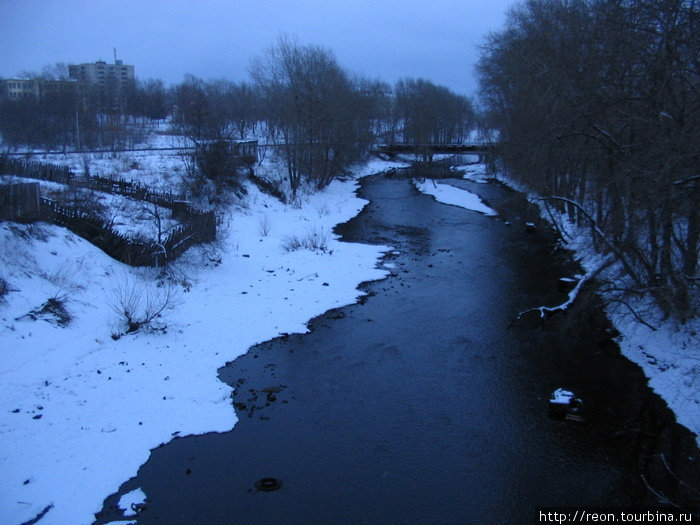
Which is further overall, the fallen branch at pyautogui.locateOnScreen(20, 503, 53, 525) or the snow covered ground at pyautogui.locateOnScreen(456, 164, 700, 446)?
the snow covered ground at pyautogui.locateOnScreen(456, 164, 700, 446)

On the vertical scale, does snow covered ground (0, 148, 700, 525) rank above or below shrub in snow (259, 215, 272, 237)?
below

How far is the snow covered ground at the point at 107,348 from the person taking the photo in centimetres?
839

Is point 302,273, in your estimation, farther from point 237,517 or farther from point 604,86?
point 237,517

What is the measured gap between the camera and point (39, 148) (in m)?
45.5

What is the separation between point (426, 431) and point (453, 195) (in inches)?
1404

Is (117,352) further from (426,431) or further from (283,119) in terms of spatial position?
(283,119)

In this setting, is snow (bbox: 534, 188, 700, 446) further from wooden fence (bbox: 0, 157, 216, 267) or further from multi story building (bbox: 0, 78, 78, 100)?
multi story building (bbox: 0, 78, 78, 100)

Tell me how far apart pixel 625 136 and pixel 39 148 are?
1816 inches

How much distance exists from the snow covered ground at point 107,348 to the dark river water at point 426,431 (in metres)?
0.62

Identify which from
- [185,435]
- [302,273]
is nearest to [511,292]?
[302,273]

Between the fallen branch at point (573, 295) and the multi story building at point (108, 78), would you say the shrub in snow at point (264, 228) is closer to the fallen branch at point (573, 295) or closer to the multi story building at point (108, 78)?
the fallen branch at point (573, 295)

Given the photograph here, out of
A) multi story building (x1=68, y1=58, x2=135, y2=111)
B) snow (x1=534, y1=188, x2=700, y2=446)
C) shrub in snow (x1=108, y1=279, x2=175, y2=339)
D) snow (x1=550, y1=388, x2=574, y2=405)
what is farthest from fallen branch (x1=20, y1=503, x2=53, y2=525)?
multi story building (x1=68, y1=58, x2=135, y2=111)

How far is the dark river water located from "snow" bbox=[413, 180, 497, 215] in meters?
21.2

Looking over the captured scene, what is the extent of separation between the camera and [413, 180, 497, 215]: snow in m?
37.4
